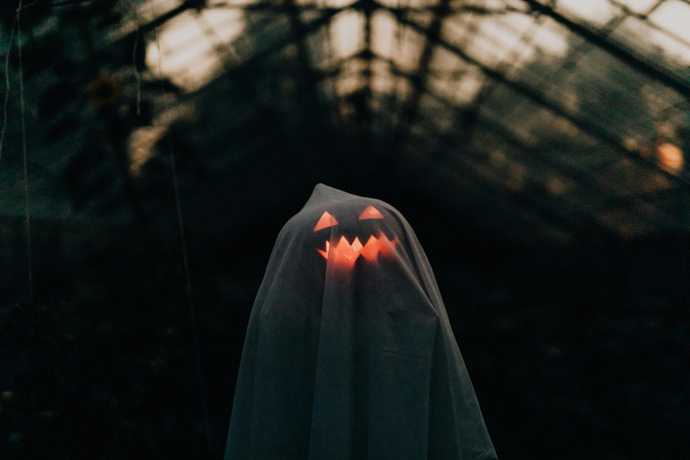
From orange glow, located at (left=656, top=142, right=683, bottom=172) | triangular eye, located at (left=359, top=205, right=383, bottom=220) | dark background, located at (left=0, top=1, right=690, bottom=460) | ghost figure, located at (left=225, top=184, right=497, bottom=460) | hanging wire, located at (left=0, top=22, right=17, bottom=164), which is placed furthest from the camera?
orange glow, located at (left=656, top=142, right=683, bottom=172)

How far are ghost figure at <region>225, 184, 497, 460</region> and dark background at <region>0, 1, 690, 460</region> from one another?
1137 mm

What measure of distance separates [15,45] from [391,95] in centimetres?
657

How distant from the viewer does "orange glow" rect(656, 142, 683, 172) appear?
3678mm

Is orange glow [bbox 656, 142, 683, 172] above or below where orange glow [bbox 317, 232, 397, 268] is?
above

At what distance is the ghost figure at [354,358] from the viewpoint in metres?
1.39

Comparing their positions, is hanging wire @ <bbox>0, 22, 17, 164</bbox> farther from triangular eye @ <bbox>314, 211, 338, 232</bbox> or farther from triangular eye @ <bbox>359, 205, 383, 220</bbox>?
triangular eye @ <bbox>359, 205, 383, 220</bbox>

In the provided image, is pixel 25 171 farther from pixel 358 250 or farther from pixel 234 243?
pixel 234 243

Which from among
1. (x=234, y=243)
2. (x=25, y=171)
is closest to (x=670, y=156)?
(x=25, y=171)

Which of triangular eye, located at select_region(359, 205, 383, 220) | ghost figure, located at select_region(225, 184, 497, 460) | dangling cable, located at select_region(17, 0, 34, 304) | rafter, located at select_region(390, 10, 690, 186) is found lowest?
ghost figure, located at select_region(225, 184, 497, 460)

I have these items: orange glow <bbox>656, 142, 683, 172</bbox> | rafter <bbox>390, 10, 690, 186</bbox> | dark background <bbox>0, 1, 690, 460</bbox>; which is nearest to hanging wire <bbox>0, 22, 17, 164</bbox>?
dark background <bbox>0, 1, 690, 460</bbox>

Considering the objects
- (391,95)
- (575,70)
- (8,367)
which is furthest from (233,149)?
(8,367)

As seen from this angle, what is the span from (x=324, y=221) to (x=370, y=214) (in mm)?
131

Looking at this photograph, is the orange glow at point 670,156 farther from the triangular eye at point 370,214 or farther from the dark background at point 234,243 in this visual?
the triangular eye at point 370,214

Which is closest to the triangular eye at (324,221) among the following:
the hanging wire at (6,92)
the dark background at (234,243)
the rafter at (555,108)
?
the dark background at (234,243)
